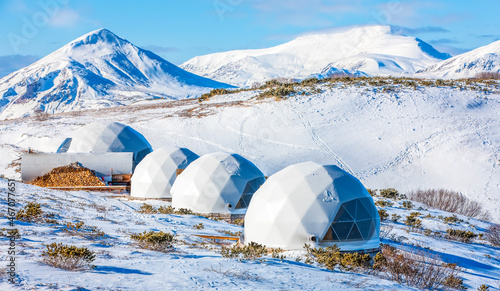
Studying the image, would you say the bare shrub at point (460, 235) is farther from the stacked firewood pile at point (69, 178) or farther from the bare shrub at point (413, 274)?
the stacked firewood pile at point (69, 178)

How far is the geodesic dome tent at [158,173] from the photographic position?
86.7 ft

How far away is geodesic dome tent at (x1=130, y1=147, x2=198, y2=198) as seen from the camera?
86.7ft

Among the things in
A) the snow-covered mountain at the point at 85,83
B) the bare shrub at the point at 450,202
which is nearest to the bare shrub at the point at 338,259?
the bare shrub at the point at 450,202

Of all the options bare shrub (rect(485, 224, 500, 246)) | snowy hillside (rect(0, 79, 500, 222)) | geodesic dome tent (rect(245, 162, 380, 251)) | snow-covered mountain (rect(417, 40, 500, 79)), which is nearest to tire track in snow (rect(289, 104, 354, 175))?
snowy hillside (rect(0, 79, 500, 222))

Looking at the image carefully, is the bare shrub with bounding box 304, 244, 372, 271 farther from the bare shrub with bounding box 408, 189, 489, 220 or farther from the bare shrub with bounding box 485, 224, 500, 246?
the bare shrub with bounding box 408, 189, 489, 220

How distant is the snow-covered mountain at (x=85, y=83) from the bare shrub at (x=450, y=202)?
344 feet

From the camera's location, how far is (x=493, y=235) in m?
22.2

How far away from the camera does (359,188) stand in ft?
49.0

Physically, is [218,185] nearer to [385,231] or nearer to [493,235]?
[385,231]

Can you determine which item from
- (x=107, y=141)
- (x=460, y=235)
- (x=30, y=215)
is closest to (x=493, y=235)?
(x=460, y=235)

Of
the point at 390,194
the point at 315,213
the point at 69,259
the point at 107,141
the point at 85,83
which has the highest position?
the point at 85,83

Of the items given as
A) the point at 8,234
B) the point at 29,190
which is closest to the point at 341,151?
the point at 29,190

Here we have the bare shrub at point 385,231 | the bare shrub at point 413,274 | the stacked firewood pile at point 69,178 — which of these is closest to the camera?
the bare shrub at point 413,274

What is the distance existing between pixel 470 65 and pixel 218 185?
16694 centimetres
